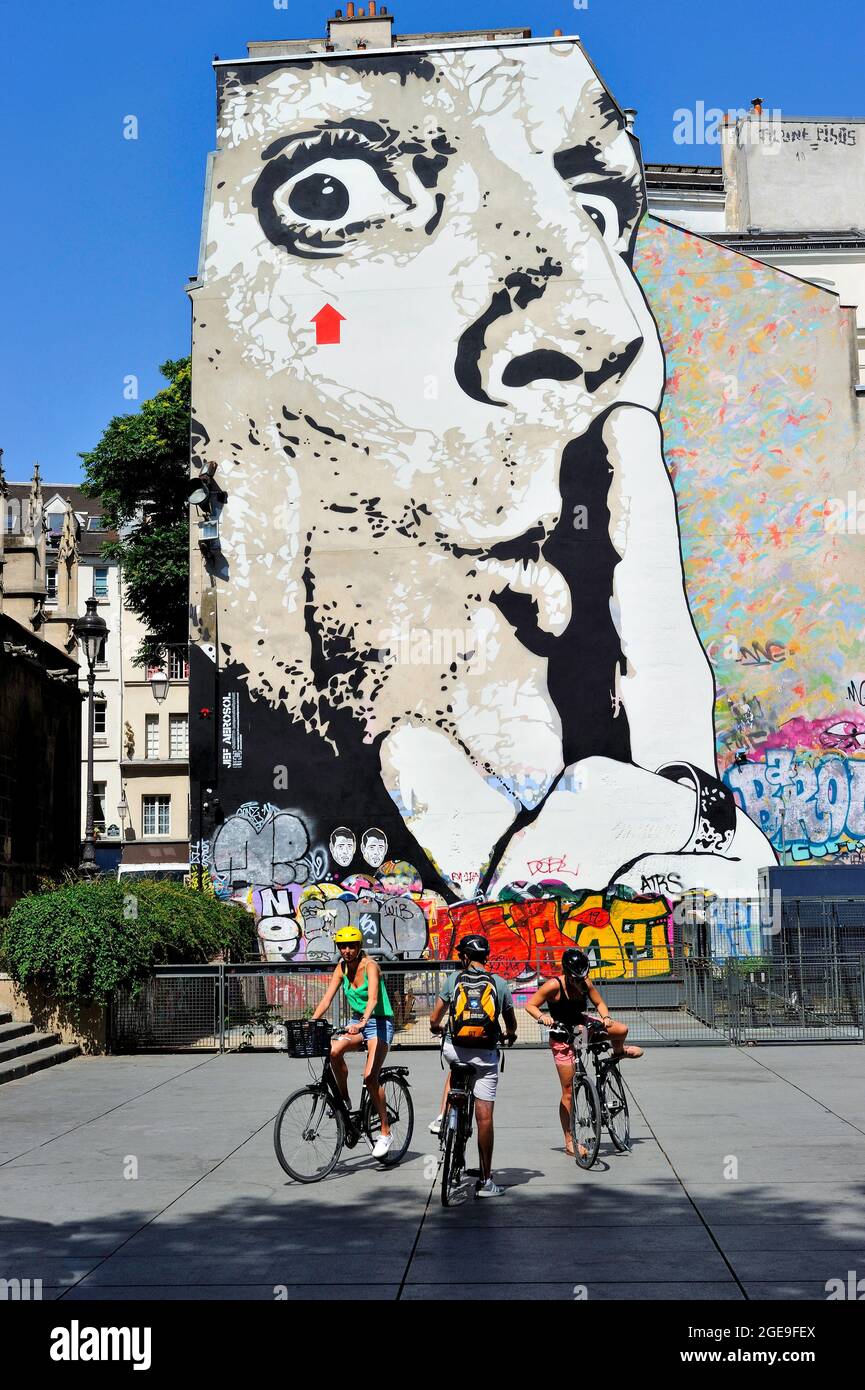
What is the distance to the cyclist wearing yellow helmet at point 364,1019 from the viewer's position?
11219 mm

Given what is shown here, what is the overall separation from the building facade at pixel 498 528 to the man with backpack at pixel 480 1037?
1718 cm

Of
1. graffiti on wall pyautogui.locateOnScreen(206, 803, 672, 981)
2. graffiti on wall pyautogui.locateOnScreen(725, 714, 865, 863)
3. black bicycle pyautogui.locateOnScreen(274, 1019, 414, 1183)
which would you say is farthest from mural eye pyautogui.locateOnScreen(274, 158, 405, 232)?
black bicycle pyautogui.locateOnScreen(274, 1019, 414, 1183)

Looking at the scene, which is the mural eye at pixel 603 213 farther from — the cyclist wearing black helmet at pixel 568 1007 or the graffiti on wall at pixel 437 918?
the cyclist wearing black helmet at pixel 568 1007

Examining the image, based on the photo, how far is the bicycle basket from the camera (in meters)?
10.6

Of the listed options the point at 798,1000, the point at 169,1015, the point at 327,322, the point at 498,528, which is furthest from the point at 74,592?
the point at 798,1000

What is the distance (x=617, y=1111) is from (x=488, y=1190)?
6.79ft

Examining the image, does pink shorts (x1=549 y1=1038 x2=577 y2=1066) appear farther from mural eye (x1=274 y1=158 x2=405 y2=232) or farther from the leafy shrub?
mural eye (x1=274 y1=158 x2=405 y2=232)

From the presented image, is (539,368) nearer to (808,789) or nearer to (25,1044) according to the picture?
(808,789)

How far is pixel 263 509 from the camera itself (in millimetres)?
29609

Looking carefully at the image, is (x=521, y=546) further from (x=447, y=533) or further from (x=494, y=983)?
(x=494, y=983)

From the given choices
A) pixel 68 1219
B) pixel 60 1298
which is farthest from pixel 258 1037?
pixel 60 1298

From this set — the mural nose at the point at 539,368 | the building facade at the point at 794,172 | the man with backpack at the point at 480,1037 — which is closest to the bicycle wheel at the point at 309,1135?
the man with backpack at the point at 480,1037
